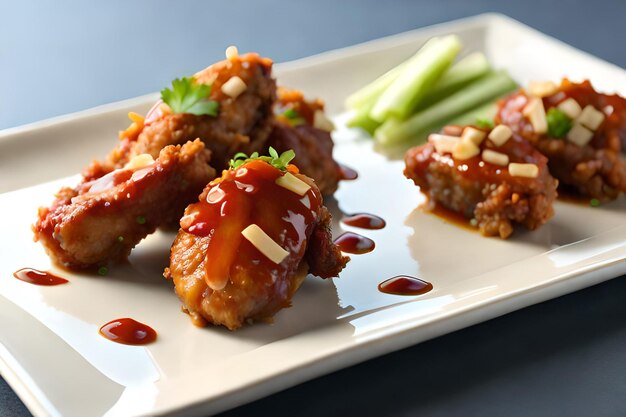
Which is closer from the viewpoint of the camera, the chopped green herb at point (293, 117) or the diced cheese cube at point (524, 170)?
the diced cheese cube at point (524, 170)

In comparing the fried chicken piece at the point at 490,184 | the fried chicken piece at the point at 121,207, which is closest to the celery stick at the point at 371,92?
the fried chicken piece at the point at 490,184

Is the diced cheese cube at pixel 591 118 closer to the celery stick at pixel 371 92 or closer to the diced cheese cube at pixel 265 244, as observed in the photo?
the celery stick at pixel 371 92

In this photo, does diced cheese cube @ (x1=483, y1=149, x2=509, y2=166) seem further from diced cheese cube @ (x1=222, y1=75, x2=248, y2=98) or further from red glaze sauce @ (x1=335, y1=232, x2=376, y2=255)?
diced cheese cube @ (x1=222, y1=75, x2=248, y2=98)

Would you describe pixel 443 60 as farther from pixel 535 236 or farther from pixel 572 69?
pixel 535 236

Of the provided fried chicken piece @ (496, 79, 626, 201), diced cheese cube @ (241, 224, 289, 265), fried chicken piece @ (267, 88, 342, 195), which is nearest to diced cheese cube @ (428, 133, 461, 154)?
fried chicken piece @ (496, 79, 626, 201)

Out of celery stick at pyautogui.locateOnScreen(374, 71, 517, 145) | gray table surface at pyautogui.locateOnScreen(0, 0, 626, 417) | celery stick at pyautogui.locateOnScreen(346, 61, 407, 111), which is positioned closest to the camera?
gray table surface at pyautogui.locateOnScreen(0, 0, 626, 417)

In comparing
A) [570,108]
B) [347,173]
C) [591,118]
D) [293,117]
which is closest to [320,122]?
[293,117]

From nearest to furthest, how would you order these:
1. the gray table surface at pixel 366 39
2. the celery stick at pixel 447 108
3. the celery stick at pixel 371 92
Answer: the gray table surface at pixel 366 39, the celery stick at pixel 447 108, the celery stick at pixel 371 92
